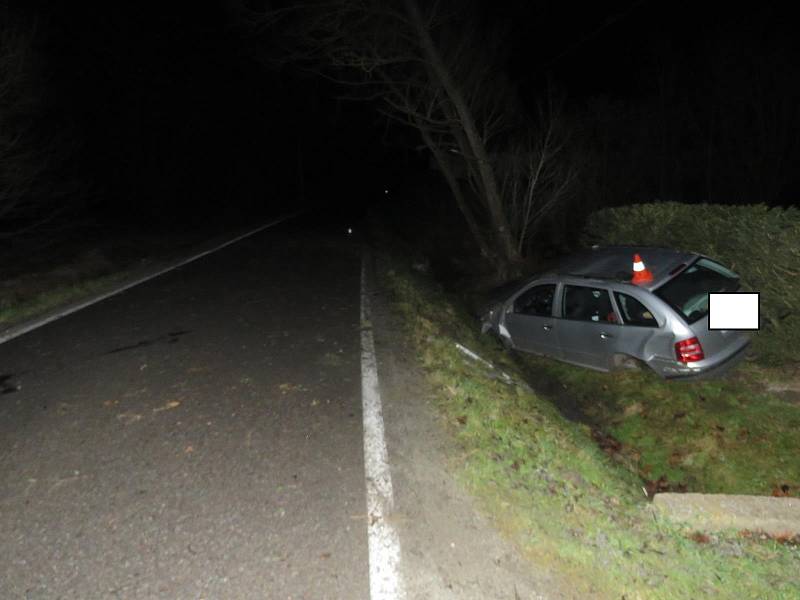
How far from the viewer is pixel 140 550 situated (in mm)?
3502

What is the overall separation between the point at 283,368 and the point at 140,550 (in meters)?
3.08

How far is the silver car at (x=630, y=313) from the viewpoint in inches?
251

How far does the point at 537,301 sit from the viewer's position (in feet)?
27.2

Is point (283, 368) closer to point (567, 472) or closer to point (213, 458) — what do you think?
point (213, 458)

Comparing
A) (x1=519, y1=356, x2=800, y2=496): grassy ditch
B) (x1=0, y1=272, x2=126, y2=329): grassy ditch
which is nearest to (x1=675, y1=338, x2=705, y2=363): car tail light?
(x1=519, y1=356, x2=800, y2=496): grassy ditch

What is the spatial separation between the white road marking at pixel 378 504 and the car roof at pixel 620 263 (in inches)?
121

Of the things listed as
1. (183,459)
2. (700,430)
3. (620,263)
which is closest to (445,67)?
(620,263)

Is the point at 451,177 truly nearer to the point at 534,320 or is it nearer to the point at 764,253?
the point at 534,320

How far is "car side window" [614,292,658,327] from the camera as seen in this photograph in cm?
654

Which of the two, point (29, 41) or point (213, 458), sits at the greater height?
point (29, 41)

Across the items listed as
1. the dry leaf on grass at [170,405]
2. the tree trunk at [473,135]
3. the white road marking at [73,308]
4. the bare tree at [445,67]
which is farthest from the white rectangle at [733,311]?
the white road marking at [73,308]

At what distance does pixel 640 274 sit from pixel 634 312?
1.45 ft

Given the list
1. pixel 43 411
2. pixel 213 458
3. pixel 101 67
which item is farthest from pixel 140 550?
pixel 101 67

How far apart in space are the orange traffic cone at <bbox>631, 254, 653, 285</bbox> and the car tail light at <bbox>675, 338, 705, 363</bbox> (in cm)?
80
